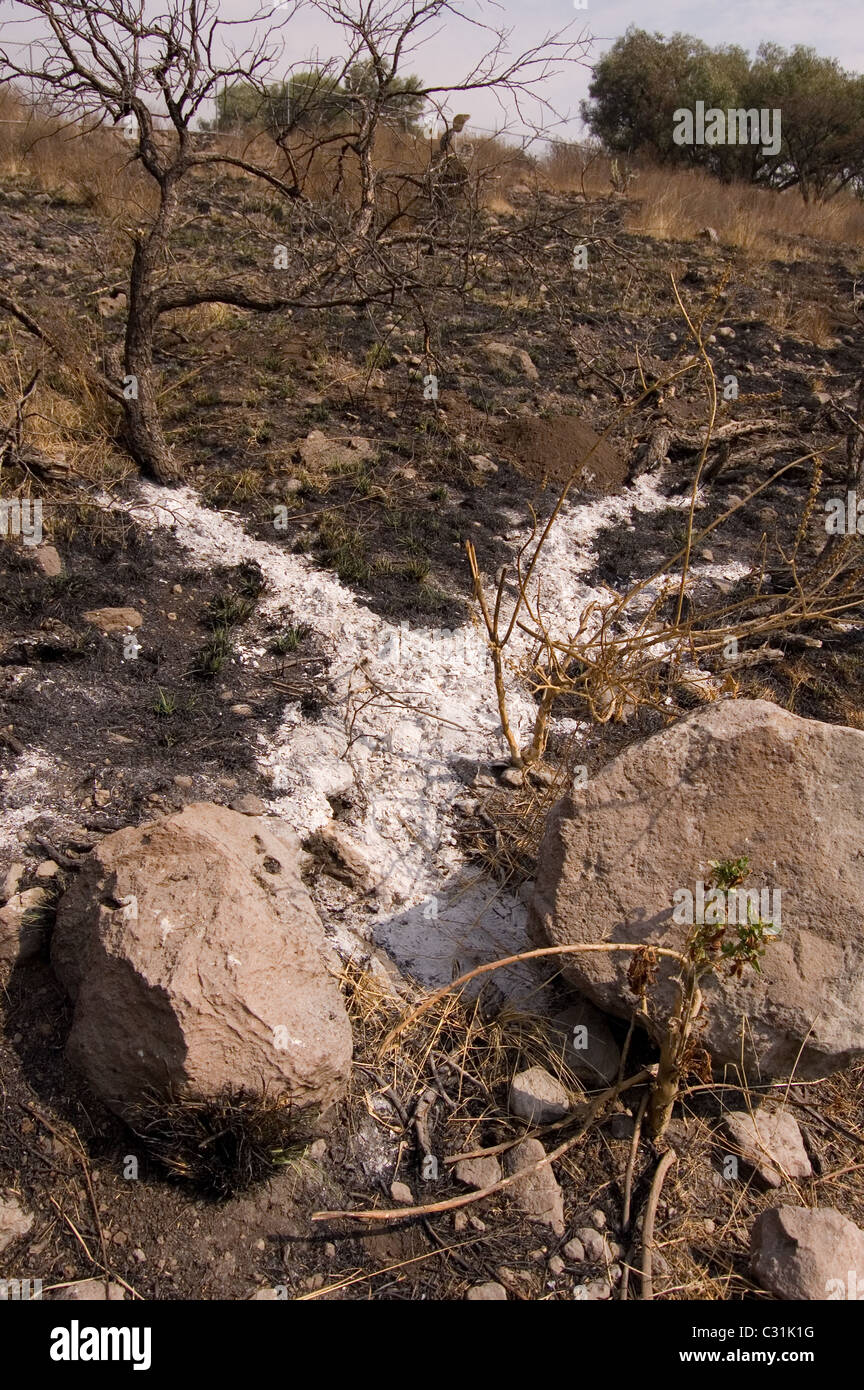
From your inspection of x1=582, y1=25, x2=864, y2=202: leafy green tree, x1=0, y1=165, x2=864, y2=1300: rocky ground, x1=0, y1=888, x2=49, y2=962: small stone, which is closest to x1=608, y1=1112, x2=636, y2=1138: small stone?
x1=0, y1=165, x2=864, y2=1300: rocky ground

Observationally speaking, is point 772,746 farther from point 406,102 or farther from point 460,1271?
point 406,102

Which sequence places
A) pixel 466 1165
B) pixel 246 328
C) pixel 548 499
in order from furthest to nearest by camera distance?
1. pixel 246 328
2. pixel 548 499
3. pixel 466 1165

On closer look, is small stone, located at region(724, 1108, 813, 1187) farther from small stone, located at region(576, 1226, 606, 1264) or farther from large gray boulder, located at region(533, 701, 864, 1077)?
small stone, located at region(576, 1226, 606, 1264)

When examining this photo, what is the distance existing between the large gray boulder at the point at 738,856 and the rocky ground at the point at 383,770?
→ 2 centimetres

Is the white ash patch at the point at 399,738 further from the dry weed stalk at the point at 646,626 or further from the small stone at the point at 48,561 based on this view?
the small stone at the point at 48,561

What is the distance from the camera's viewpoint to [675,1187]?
8.34 ft

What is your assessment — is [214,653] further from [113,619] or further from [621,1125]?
[621,1125]

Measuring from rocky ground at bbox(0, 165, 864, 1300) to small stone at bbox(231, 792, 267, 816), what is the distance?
45 millimetres

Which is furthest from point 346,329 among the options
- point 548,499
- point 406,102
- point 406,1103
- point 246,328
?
point 406,1103

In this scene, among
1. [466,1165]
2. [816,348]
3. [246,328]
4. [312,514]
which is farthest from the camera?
[816,348]

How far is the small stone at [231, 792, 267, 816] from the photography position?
3.26 m

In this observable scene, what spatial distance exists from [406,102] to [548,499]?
2343mm

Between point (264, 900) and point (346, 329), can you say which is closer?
point (264, 900)

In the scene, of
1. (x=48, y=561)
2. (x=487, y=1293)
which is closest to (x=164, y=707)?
(x=48, y=561)
